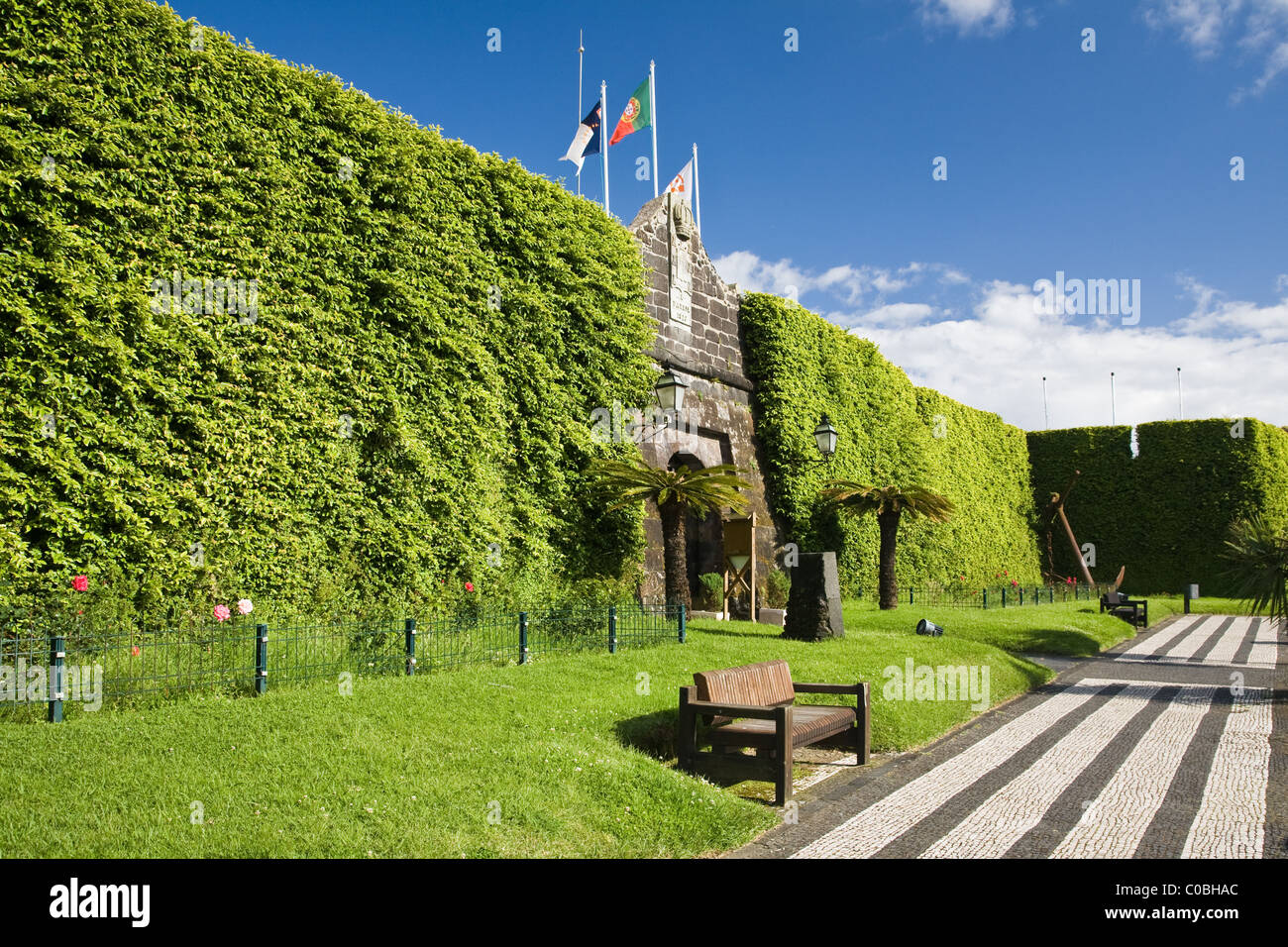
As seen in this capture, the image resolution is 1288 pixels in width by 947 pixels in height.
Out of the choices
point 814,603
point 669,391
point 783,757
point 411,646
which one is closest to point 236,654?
point 411,646

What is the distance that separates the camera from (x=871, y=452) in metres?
23.1

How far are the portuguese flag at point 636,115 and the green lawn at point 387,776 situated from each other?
531 inches

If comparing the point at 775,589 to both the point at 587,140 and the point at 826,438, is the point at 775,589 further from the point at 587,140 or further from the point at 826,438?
the point at 587,140

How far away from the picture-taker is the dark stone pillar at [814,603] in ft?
40.7

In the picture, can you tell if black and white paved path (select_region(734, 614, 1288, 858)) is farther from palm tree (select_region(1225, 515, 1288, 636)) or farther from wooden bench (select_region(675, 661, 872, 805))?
palm tree (select_region(1225, 515, 1288, 636))

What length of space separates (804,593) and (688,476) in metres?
2.62

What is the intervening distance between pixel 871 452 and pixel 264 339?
56.6ft

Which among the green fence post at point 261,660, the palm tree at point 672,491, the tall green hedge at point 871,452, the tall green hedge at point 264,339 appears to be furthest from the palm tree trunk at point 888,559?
the green fence post at point 261,660

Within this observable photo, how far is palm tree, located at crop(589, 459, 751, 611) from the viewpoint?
42.7ft

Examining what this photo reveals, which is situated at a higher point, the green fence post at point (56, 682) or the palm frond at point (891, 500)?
the palm frond at point (891, 500)

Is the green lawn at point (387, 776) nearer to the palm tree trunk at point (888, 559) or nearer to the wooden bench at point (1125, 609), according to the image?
the palm tree trunk at point (888, 559)
